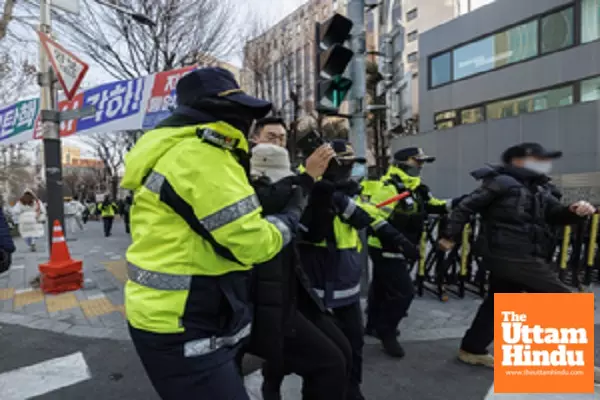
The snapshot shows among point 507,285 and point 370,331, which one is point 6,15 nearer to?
point 370,331

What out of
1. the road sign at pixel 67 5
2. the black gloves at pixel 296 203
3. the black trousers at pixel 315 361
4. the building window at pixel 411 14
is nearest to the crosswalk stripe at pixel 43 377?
the black trousers at pixel 315 361

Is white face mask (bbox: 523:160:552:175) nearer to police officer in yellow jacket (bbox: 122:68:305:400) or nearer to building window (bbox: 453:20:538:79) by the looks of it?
police officer in yellow jacket (bbox: 122:68:305:400)

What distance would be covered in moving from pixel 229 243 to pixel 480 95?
1757 centimetres

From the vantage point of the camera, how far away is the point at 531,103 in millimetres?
14992

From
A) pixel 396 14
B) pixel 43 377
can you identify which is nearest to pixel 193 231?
pixel 43 377

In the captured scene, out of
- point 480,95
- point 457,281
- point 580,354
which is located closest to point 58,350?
point 580,354

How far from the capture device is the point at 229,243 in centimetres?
136

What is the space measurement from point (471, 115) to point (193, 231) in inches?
702

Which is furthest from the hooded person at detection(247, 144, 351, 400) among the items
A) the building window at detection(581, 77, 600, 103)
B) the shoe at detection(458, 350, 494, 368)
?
the building window at detection(581, 77, 600, 103)

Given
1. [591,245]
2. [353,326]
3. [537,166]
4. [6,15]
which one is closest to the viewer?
[353,326]

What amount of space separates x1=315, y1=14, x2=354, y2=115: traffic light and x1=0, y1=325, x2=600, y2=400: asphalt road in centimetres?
255

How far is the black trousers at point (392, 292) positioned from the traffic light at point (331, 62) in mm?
1697

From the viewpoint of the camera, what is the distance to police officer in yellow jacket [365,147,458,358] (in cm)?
356

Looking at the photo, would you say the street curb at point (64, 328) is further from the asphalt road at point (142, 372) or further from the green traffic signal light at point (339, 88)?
the green traffic signal light at point (339, 88)
